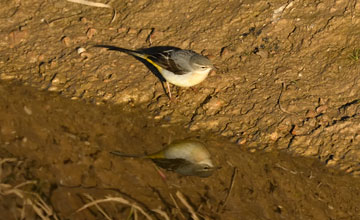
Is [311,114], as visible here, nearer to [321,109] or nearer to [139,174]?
[321,109]

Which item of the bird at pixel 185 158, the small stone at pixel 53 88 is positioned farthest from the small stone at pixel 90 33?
the bird at pixel 185 158

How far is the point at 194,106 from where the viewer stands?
29.6 ft

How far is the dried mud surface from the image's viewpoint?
24.1 ft

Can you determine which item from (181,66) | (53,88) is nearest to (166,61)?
(181,66)

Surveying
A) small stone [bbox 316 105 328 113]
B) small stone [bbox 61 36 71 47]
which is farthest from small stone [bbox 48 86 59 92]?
small stone [bbox 316 105 328 113]

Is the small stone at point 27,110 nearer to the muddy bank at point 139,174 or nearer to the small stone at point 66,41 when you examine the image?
the muddy bank at point 139,174

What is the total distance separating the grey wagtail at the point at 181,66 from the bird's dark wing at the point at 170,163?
150cm

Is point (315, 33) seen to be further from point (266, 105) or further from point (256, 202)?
point (256, 202)

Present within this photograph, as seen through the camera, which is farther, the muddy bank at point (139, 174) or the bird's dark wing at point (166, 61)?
the bird's dark wing at point (166, 61)

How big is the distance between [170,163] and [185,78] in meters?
1.59

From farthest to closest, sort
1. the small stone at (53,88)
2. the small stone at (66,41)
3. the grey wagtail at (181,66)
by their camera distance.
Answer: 1. the small stone at (66,41)
2. the small stone at (53,88)
3. the grey wagtail at (181,66)

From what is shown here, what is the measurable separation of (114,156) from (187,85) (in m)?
1.76

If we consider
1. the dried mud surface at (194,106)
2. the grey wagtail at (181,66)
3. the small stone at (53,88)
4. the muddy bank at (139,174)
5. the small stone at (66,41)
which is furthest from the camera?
the small stone at (66,41)

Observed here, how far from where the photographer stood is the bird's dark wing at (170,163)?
303 inches
